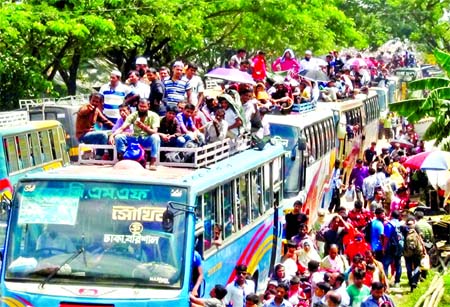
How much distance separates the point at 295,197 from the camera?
67.5 feet

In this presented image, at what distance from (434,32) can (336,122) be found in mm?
47685

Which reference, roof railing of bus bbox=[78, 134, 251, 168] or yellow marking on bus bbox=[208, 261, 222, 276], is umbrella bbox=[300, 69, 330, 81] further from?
yellow marking on bus bbox=[208, 261, 222, 276]

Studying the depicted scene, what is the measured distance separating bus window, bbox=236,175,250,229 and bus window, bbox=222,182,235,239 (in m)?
0.37

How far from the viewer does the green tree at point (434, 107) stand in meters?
23.5

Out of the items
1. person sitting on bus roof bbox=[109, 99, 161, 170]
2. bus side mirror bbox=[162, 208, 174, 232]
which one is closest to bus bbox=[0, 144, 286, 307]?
bus side mirror bbox=[162, 208, 174, 232]

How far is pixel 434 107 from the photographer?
23641mm

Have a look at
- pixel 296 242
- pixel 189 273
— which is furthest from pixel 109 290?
pixel 296 242

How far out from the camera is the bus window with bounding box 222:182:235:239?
1346 cm

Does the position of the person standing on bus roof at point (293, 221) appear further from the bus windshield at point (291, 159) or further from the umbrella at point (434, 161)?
the umbrella at point (434, 161)

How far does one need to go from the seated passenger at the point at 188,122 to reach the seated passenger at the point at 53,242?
8.88 ft

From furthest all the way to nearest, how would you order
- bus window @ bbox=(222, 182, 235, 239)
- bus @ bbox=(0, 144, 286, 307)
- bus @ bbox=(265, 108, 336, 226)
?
bus @ bbox=(265, 108, 336, 226)
bus window @ bbox=(222, 182, 235, 239)
bus @ bbox=(0, 144, 286, 307)

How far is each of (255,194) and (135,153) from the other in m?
2.88

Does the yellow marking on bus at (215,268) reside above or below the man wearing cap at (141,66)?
below

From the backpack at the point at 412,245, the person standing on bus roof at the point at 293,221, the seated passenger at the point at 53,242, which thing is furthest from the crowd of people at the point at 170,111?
the backpack at the point at 412,245
